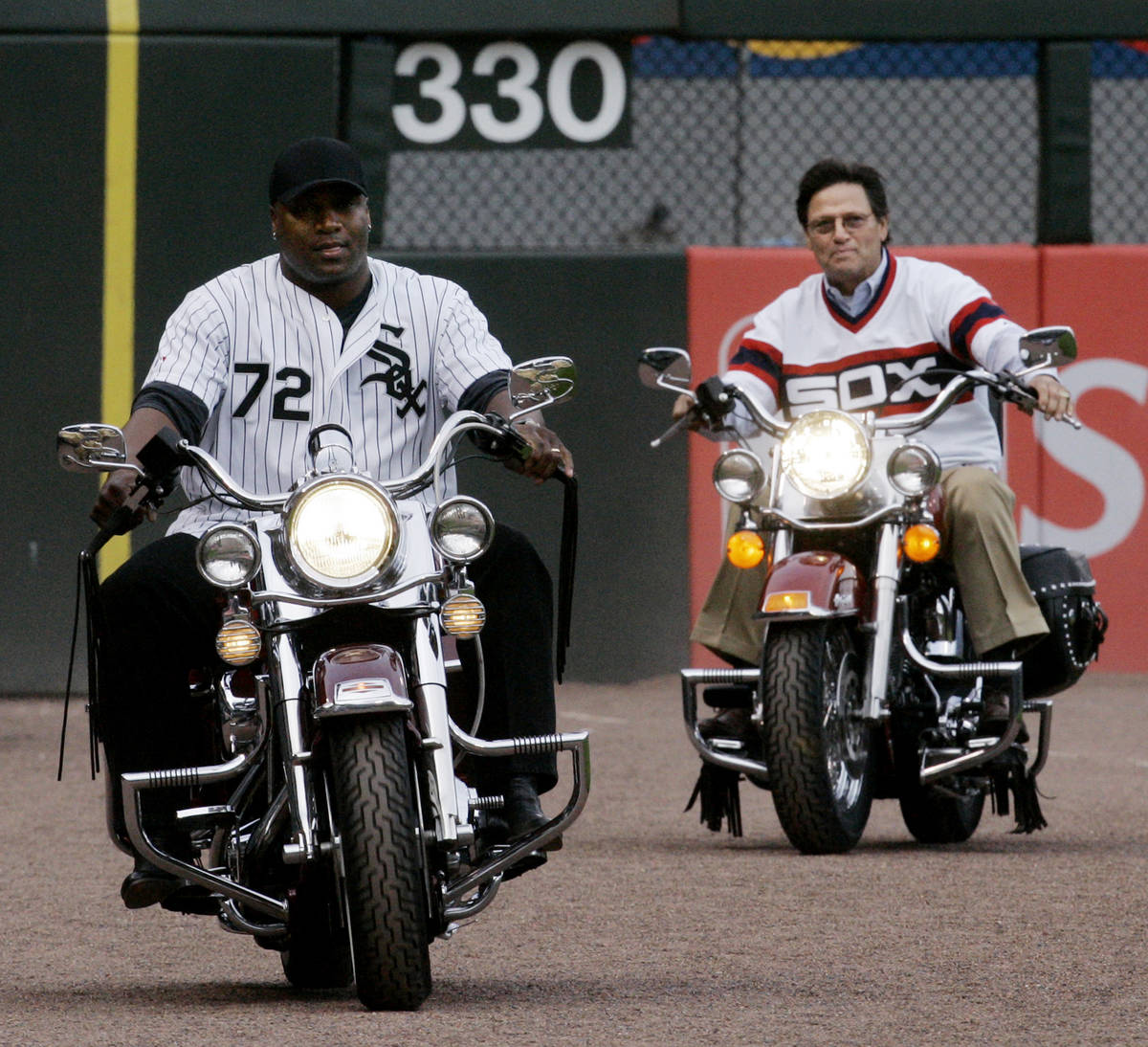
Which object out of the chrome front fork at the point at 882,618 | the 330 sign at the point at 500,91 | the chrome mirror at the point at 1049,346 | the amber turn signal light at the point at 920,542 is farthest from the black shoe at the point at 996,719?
the 330 sign at the point at 500,91

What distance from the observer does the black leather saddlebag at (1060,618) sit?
6812mm

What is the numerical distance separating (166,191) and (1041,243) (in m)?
3.89

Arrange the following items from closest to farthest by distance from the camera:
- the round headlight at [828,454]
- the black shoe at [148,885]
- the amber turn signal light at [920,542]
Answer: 1. the black shoe at [148,885]
2. the round headlight at [828,454]
3. the amber turn signal light at [920,542]

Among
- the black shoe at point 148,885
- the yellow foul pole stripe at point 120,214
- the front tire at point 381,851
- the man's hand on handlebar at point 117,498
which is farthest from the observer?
the yellow foul pole stripe at point 120,214

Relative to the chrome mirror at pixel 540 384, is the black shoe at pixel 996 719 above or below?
below

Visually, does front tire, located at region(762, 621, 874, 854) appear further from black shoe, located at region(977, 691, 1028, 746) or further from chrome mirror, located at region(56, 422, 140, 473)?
chrome mirror, located at region(56, 422, 140, 473)

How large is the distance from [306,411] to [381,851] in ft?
3.43

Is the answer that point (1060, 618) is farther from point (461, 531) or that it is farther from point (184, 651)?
point (184, 651)

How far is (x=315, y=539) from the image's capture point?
420 cm

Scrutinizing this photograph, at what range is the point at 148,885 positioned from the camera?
440 cm

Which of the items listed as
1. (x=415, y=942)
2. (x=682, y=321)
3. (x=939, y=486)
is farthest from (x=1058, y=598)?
(x=682, y=321)

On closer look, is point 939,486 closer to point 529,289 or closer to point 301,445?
point 301,445

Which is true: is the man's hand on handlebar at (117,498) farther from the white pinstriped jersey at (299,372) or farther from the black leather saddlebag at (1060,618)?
the black leather saddlebag at (1060,618)

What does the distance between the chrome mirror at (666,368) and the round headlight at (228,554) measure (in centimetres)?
220
